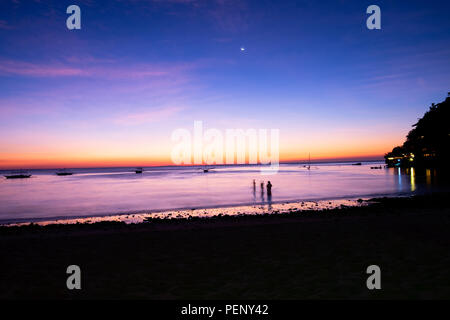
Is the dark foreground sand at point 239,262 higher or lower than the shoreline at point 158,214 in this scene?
higher

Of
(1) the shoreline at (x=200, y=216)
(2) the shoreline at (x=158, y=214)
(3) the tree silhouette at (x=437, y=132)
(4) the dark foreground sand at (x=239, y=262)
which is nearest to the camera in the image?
(4) the dark foreground sand at (x=239, y=262)

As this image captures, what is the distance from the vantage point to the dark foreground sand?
6.72m

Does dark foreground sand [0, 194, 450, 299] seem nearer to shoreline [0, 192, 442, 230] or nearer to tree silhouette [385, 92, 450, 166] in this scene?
shoreline [0, 192, 442, 230]

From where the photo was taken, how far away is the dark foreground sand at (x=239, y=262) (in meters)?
6.72

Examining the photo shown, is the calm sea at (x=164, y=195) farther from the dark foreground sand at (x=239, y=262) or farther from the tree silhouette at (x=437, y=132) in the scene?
the tree silhouette at (x=437, y=132)

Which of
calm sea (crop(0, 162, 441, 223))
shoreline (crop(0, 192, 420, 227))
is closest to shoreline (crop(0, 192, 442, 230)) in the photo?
shoreline (crop(0, 192, 420, 227))

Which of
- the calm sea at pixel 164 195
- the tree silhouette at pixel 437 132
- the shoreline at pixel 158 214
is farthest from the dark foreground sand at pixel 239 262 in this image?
the tree silhouette at pixel 437 132

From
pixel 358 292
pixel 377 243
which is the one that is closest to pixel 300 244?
pixel 377 243

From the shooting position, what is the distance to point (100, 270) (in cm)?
852

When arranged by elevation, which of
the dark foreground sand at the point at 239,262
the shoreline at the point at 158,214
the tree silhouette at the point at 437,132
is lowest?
the shoreline at the point at 158,214

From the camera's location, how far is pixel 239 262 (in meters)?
8.85

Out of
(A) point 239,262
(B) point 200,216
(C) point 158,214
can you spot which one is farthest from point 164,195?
(A) point 239,262
